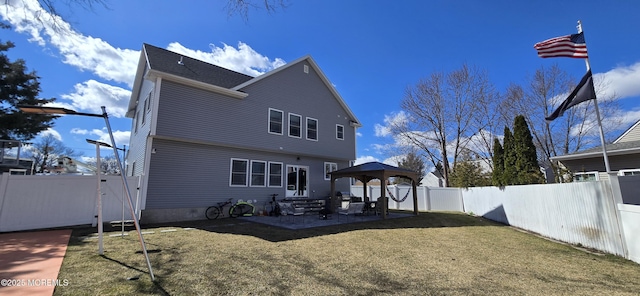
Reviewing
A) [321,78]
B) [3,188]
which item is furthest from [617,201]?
[3,188]

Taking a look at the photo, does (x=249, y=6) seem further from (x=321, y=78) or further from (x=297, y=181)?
(x=321, y=78)

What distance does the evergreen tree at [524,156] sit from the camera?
35.0 ft

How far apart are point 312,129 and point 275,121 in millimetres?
2462

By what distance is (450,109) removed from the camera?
2334 centimetres

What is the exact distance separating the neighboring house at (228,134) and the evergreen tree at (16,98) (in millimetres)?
6502

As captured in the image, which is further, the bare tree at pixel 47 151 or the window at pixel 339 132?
the bare tree at pixel 47 151

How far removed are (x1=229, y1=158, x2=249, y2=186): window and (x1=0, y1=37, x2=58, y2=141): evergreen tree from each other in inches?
559

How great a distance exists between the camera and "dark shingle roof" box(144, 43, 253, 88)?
11545mm

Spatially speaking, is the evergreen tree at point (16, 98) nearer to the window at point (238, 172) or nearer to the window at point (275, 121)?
the window at point (238, 172)

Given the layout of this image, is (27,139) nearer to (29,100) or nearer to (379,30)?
(29,100)

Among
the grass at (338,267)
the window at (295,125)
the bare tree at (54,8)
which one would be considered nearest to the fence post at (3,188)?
the grass at (338,267)

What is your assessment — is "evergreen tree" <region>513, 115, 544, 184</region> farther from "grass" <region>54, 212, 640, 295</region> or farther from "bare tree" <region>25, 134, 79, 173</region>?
"bare tree" <region>25, 134, 79, 173</region>

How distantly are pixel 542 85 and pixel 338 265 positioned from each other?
24.2 m

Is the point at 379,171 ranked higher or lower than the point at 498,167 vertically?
lower
